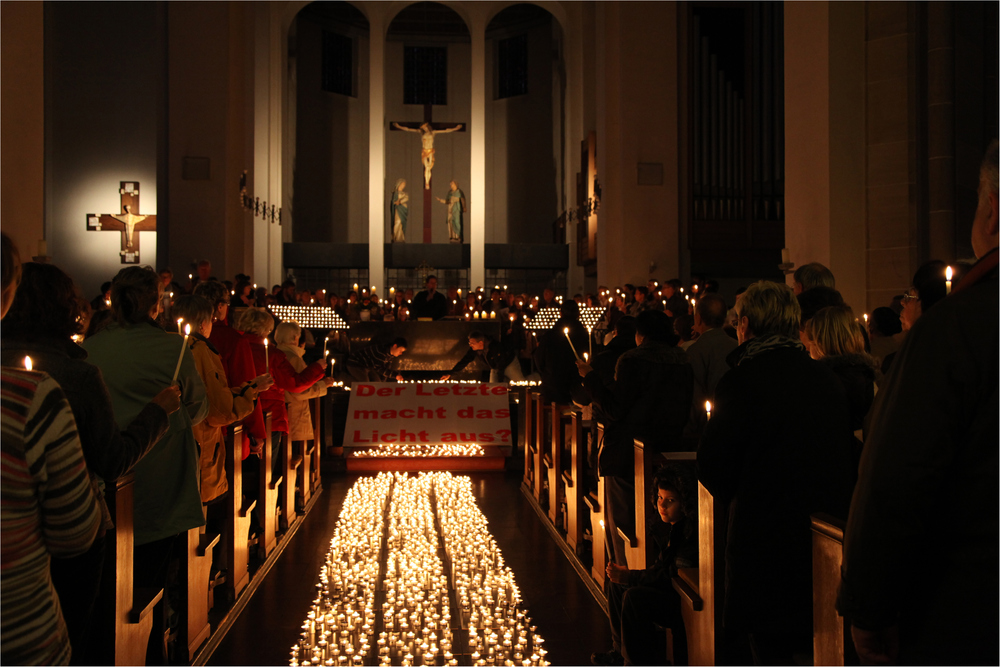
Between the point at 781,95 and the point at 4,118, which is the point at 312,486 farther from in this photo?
the point at 781,95

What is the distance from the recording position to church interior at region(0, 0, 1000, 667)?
2035 mm

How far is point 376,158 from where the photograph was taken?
22781mm

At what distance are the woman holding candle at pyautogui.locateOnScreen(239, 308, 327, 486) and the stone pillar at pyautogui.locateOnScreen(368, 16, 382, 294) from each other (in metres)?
16.9

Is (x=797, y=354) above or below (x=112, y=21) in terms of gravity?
below

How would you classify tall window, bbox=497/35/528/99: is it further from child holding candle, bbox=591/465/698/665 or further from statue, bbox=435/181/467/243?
child holding candle, bbox=591/465/698/665

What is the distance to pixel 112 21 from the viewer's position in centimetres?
1173

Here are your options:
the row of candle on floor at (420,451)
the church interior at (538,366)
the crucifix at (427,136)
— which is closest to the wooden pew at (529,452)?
the church interior at (538,366)

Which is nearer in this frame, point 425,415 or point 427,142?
point 425,415

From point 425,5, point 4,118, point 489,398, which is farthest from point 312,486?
point 425,5

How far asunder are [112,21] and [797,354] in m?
12.2

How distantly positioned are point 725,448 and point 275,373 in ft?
12.7

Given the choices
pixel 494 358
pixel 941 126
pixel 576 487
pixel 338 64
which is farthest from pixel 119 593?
pixel 338 64

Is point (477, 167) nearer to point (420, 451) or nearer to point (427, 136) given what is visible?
point (427, 136)

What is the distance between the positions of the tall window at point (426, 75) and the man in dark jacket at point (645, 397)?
24.1 metres
